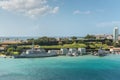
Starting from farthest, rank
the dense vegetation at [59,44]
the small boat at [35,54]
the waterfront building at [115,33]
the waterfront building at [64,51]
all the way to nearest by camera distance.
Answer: the waterfront building at [115,33]
the dense vegetation at [59,44]
the waterfront building at [64,51]
the small boat at [35,54]

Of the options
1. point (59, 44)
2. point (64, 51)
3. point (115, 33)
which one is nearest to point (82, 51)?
point (64, 51)

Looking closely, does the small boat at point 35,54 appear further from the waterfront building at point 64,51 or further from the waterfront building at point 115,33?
the waterfront building at point 115,33

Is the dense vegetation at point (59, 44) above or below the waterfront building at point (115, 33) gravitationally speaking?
below

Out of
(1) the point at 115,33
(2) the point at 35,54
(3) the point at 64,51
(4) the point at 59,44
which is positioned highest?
(1) the point at 115,33

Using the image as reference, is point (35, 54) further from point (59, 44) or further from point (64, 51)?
point (59, 44)

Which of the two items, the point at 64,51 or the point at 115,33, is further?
the point at 115,33

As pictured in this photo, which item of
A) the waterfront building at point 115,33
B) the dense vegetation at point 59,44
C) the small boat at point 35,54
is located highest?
the waterfront building at point 115,33

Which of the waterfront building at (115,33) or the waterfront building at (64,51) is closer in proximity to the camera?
the waterfront building at (64,51)

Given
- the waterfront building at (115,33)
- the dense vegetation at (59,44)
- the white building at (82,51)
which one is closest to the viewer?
the white building at (82,51)

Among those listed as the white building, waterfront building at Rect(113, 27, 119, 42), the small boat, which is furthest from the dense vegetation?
waterfront building at Rect(113, 27, 119, 42)

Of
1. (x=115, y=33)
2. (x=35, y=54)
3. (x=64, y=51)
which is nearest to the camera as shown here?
(x=35, y=54)

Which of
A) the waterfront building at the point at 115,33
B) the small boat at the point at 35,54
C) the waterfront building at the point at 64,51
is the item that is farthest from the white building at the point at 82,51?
the waterfront building at the point at 115,33

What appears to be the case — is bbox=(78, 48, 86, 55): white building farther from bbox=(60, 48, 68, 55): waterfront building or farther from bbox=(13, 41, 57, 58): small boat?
bbox=(13, 41, 57, 58): small boat
